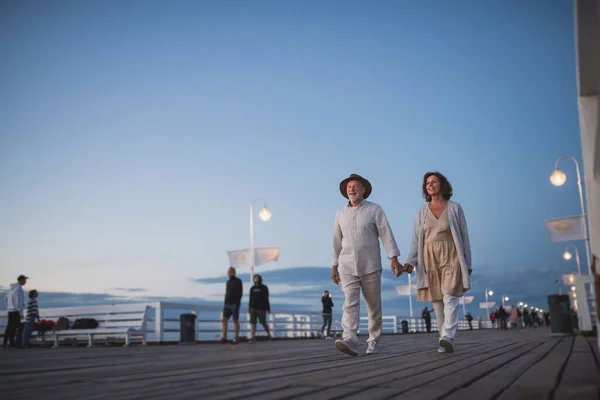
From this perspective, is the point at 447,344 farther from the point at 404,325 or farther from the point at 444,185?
the point at 404,325

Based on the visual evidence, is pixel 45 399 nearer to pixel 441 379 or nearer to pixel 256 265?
pixel 441 379

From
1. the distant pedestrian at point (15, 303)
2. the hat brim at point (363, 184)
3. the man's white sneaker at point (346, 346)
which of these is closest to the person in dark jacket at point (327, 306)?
the distant pedestrian at point (15, 303)

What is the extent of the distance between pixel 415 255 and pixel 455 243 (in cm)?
55

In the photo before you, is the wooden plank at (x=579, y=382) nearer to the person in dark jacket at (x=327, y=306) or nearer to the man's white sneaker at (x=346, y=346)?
the man's white sneaker at (x=346, y=346)

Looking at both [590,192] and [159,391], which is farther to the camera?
[159,391]

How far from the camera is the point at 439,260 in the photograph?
21.4 feet

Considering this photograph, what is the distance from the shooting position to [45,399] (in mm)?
2721

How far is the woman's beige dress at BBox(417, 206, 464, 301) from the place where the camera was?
20.9ft

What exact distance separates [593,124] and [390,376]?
1.96 meters

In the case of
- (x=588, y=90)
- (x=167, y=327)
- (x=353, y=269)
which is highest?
(x=588, y=90)

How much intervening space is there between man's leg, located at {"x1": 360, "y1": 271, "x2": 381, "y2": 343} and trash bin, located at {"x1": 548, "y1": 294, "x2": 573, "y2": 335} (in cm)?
1041

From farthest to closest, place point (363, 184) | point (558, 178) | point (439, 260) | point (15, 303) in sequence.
Result: 1. point (558, 178)
2. point (15, 303)
3. point (363, 184)
4. point (439, 260)

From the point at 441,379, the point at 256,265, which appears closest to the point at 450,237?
the point at 441,379

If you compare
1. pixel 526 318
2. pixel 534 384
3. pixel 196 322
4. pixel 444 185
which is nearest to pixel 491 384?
pixel 534 384
